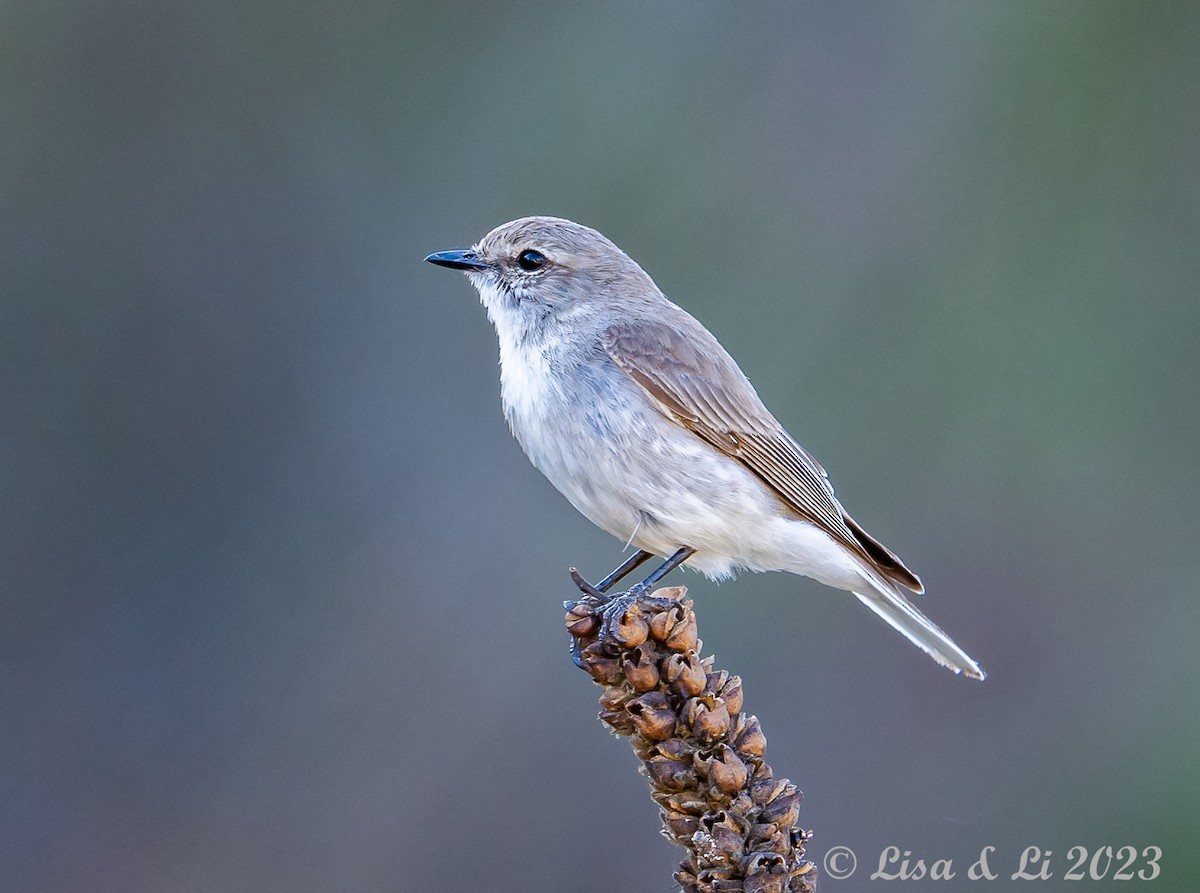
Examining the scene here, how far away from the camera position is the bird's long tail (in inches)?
186

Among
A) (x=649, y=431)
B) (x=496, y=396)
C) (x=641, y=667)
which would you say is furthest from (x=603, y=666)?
(x=496, y=396)

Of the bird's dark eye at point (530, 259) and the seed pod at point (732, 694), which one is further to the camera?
the bird's dark eye at point (530, 259)

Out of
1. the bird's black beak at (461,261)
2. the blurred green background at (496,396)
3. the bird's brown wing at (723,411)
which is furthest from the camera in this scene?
the blurred green background at (496,396)

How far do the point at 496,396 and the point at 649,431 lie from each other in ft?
11.5

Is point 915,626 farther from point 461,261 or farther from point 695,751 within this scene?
point 461,261

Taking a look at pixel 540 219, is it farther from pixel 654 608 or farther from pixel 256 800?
pixel 256 800

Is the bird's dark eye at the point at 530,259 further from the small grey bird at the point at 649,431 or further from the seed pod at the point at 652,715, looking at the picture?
the seed pod at the point at 652,715

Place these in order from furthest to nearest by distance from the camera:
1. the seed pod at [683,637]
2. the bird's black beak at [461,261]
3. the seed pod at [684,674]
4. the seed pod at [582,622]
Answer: the bird's black beak at [461,261] < the seed pod at [582,622] < the seed pod at [683,637] < the seed pod at [684,674]

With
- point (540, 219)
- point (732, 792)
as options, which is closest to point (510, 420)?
point (540, 219)

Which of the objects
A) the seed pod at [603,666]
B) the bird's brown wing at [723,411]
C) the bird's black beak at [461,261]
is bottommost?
the seed pod at [603,666]

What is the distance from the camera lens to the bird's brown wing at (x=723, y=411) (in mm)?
4703

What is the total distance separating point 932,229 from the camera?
29.0 ft

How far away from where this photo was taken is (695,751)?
3.14 m

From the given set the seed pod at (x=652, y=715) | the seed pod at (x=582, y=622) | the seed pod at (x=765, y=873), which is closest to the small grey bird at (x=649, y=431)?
the seed pod at (x=582, y=622)
